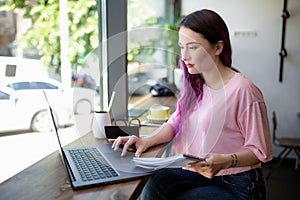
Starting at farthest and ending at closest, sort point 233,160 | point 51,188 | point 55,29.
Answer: point 55,29 < point 233,160 < point 51,188

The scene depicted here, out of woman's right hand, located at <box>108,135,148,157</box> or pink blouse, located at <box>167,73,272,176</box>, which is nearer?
pink blouse, located at <box>167,73,272,176</box>

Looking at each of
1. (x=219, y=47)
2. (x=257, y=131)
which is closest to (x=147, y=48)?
(x=219, y=47)

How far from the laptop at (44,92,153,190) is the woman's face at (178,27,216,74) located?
0.46 meters

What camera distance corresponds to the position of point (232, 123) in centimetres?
118

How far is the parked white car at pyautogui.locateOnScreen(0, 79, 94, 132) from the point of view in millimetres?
1375

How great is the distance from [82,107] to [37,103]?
0.75 ft

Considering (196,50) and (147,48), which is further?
(147,48)

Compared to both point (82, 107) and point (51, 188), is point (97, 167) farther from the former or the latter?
point (82, 107)

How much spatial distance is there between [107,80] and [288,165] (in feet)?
9.93

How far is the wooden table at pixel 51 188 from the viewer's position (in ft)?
2.98

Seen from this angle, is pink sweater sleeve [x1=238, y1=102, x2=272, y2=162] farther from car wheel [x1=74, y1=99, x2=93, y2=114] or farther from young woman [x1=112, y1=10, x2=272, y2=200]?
car wheel [x1=74, y1=99, x2=93, y2=114]

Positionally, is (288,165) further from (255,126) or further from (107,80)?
(255,126)

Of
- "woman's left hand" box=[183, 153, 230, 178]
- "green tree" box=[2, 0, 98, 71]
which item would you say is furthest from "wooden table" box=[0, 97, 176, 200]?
"green tree" box=[2, 0, 98, 71]

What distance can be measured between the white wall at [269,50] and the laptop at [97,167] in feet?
10.7
